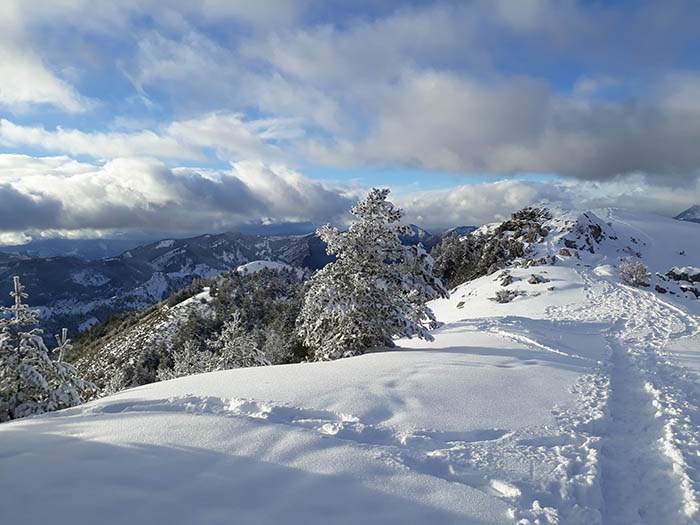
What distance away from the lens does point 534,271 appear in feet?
143

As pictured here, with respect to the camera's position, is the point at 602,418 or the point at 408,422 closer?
the point at 408,422

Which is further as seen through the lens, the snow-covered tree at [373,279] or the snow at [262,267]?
the snow at [262,267]

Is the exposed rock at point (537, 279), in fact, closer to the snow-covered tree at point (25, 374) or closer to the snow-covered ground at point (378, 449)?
the snow-covered ground at point (378, 449)

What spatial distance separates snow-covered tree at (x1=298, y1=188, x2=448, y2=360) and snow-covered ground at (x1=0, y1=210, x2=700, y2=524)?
3377mm

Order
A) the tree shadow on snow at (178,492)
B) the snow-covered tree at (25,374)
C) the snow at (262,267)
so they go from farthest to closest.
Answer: the snow at (262,267)
the snow-covered tree at (25,374)
the tree shadow on snow at (178,492)

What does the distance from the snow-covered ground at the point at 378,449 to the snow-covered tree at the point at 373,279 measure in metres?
3.38

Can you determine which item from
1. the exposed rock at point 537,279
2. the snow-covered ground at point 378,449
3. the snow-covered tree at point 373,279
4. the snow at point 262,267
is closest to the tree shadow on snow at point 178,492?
the snow-covered ground at point 378,449

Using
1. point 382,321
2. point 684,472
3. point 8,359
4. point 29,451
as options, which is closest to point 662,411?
point 684,472

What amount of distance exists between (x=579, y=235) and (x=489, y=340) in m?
53.2

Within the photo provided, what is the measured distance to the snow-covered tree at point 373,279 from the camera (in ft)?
50.3

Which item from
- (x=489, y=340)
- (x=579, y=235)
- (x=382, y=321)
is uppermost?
(x=579, y=235)

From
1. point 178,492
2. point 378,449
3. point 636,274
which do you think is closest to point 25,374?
point 178,492

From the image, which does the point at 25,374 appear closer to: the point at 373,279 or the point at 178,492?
the point at 178,492

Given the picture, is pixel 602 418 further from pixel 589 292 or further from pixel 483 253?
pixel 483 253
